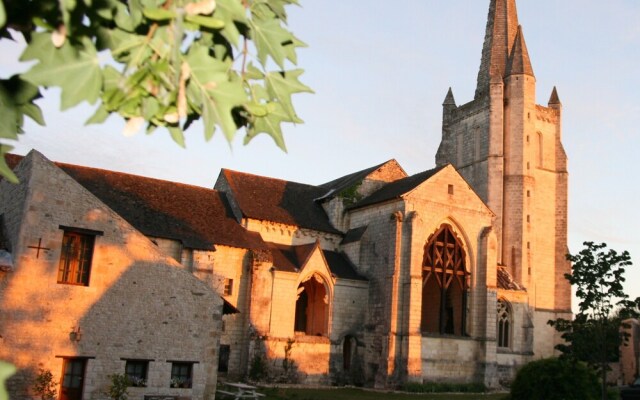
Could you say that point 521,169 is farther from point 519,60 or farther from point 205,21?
point 205,21

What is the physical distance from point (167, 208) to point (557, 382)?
63.0 feet

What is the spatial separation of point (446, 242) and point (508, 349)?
8758 millimetres

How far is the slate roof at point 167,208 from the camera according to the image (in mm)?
29969

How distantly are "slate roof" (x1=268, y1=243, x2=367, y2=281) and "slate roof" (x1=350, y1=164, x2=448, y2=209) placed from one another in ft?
10.6

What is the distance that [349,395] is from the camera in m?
28.1

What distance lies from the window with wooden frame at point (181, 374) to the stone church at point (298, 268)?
68 millimetres

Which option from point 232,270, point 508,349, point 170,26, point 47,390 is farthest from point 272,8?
point 508,349

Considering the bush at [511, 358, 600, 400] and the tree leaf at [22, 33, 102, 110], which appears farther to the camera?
the bush at [511, 358, 600, 400]

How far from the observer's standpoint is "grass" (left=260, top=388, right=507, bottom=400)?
85.7 feet

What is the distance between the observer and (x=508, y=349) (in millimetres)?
39781

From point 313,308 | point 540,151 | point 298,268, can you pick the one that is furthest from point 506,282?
point 298,268

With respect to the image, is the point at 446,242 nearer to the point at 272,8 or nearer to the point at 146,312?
the point at 146,312

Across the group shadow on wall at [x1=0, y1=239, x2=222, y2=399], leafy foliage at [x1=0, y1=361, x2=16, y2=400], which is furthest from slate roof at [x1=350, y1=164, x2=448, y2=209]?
leafy foliage at [x1=0, y1=361, x2=16, y2=400]

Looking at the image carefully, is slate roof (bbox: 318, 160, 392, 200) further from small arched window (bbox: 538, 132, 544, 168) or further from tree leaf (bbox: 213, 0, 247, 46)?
tree leaf (bbox: 213, 0, 247, 46)
